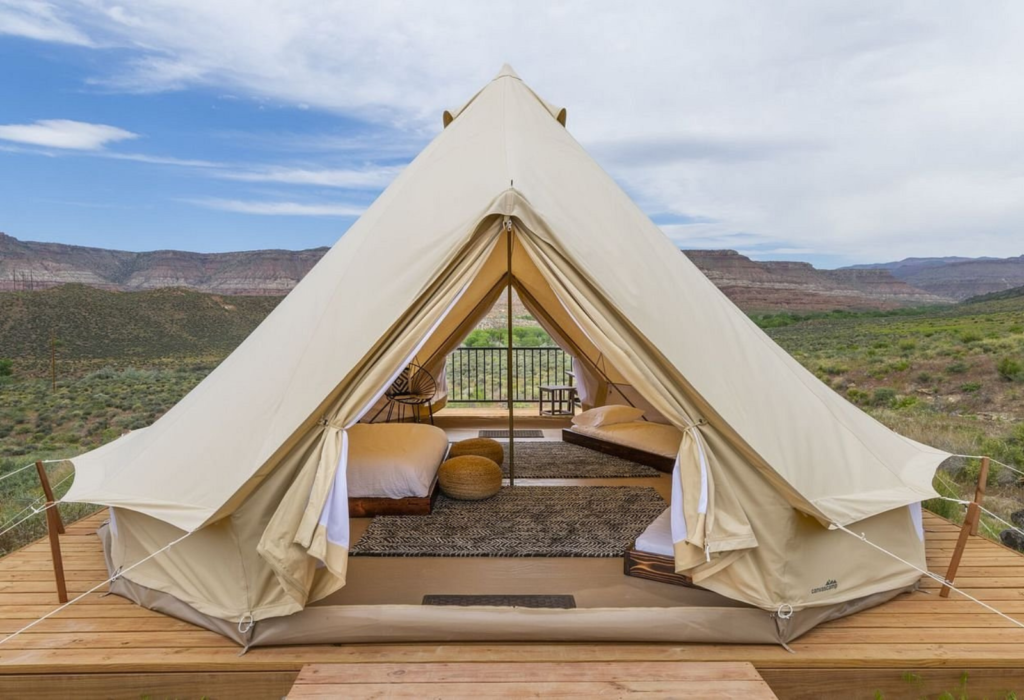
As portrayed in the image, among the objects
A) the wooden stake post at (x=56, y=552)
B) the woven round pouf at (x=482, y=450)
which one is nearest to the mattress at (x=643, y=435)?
the woven round pouf at (x=482, y=450)

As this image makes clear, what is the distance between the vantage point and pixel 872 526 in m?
2.68

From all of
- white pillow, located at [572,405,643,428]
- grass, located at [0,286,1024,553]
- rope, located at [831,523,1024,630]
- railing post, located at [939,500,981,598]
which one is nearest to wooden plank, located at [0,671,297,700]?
rope, located at [831,523,1024,630]

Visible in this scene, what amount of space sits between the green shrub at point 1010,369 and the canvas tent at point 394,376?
11.0m

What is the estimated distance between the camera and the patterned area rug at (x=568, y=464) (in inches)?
191

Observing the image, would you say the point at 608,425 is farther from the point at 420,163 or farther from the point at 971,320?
the point at 971,320

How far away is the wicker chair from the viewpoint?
6.46 m

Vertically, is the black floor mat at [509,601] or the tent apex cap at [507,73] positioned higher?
the tent apex cap at [507,73]

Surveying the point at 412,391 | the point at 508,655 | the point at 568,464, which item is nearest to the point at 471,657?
the point at 508,655

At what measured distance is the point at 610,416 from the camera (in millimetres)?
5797

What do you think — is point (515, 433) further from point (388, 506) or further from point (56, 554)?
point (56, 554)

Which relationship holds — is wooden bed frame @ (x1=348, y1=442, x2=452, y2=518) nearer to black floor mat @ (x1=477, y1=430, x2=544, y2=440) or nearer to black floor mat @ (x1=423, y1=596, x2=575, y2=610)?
black floor mat @ (x1=423, y1=596, x2=575, y2=610)

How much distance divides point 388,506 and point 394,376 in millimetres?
1617

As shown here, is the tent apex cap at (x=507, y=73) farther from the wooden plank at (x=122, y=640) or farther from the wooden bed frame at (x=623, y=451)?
the wooden plank at (x=122, y=640)

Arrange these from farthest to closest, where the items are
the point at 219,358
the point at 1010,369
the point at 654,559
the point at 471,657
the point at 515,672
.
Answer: the point at 219,358 → the point at 1010,369 → the point at 654,559 → the point at 471,657 → the point at 515,672
